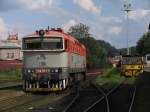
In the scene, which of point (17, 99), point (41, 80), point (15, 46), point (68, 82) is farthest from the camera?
point (15, 46)

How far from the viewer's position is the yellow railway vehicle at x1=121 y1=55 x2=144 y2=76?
52.8m

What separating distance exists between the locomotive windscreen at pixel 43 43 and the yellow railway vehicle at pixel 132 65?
26.4m

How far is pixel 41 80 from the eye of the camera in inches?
1065

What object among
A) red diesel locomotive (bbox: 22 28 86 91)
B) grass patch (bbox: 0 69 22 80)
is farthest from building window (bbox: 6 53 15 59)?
red diesel locomotive (bbox: 22 28 86 91)

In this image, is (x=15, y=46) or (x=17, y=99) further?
(x=15, y=46)

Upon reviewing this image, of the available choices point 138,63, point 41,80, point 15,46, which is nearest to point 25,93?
point 41,80

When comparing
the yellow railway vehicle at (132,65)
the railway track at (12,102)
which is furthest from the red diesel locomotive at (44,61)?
the yellow railway vehicle at (132,65)

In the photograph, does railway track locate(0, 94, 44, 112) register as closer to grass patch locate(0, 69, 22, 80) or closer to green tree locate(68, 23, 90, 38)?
grass patch locate(0, 69, 22, 80)

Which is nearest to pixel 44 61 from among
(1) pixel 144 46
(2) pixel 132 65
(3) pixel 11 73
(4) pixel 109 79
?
(4) pixel 109 79

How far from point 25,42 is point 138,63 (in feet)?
89.0

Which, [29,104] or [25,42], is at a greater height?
[25,42]

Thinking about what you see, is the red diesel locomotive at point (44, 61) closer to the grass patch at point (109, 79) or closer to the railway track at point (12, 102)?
the railway track at point (12, 102)

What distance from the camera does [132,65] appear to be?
5281 cm

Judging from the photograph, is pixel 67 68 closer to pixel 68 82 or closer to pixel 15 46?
pixel 68 82
